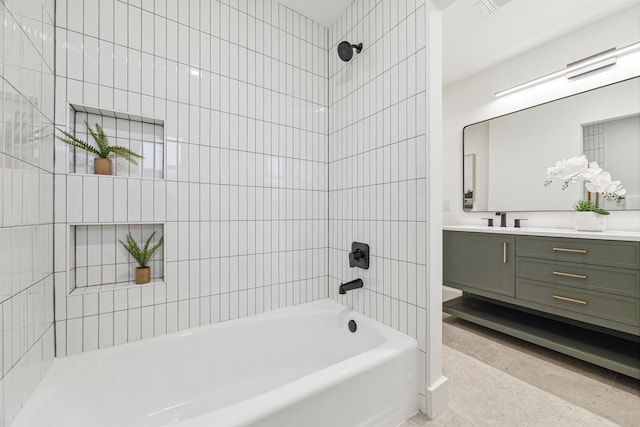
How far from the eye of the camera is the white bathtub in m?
0.94

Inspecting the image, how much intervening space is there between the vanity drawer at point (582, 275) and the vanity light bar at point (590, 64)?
1.51 meters

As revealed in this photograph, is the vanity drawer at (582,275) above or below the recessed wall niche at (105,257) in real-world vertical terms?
below

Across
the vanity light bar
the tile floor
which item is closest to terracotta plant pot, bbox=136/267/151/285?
Answer: the tile floor

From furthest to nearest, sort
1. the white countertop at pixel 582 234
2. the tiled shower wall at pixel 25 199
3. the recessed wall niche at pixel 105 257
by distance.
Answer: the white countertop at pixel 582 234, the recessed wall niche at pixel 105 257, the tiled shower wall at pixel 25 199

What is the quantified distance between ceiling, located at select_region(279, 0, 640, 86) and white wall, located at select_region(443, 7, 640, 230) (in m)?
0.08

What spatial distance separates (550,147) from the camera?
2.24 meters

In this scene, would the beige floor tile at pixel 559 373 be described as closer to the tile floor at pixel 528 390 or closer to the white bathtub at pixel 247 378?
the tile floor at pixel 528 390

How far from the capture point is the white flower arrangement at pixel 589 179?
1808 mm

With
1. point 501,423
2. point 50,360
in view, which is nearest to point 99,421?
point 50,360

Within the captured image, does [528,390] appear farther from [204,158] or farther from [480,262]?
Answer: [204,158]

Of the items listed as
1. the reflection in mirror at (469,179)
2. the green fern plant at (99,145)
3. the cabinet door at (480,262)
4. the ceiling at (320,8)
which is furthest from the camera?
the reflection in mirror at (469,179)

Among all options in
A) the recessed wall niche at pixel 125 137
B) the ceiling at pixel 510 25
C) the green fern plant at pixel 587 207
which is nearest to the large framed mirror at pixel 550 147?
the green fern plant at pixel 587 207

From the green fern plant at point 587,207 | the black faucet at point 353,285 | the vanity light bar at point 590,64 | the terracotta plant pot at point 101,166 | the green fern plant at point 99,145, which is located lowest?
the black faucet at point 353,285

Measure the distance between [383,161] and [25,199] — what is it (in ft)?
5.08
